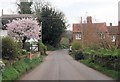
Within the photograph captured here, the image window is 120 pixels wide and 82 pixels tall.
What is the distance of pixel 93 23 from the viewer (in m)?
66.1

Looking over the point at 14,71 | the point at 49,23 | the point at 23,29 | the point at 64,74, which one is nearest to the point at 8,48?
the point at 14,71

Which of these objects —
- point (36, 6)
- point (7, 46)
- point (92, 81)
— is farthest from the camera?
point (36, 6)

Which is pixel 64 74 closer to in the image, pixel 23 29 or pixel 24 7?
pixel 23 29

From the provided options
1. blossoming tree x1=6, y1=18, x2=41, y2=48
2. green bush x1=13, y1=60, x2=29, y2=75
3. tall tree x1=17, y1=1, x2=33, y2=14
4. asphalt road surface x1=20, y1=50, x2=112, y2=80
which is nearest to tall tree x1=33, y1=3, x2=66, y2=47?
Result: tall tree x1=17, y1=1, x2=33, y2=14

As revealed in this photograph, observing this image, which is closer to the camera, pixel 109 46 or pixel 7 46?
pixel 7 46

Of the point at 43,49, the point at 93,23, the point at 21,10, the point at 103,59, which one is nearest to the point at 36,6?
the point at 21,10

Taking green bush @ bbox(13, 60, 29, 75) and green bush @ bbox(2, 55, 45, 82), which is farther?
green bush @ bbox(13, 60, 29, 75)

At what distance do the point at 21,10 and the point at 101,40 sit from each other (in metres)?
55.1

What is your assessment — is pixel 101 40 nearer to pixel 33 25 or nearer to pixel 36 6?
pixel 33 25

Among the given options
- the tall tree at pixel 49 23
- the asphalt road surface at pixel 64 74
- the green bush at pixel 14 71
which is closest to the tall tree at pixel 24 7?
the tall tree at pixel 49 23

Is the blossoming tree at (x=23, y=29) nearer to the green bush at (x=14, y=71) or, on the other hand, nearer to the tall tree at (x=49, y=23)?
the green bush at (x=14, y=71)

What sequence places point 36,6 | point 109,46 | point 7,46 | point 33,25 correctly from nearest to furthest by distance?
point 7,46 → point 109,46 → point 33,25 → point 36,6

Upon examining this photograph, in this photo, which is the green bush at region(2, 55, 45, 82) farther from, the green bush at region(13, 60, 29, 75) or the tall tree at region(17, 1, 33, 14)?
the tall tree at region(17, 1, 33, 14)

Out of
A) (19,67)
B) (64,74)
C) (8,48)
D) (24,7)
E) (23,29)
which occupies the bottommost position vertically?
(64,74)
